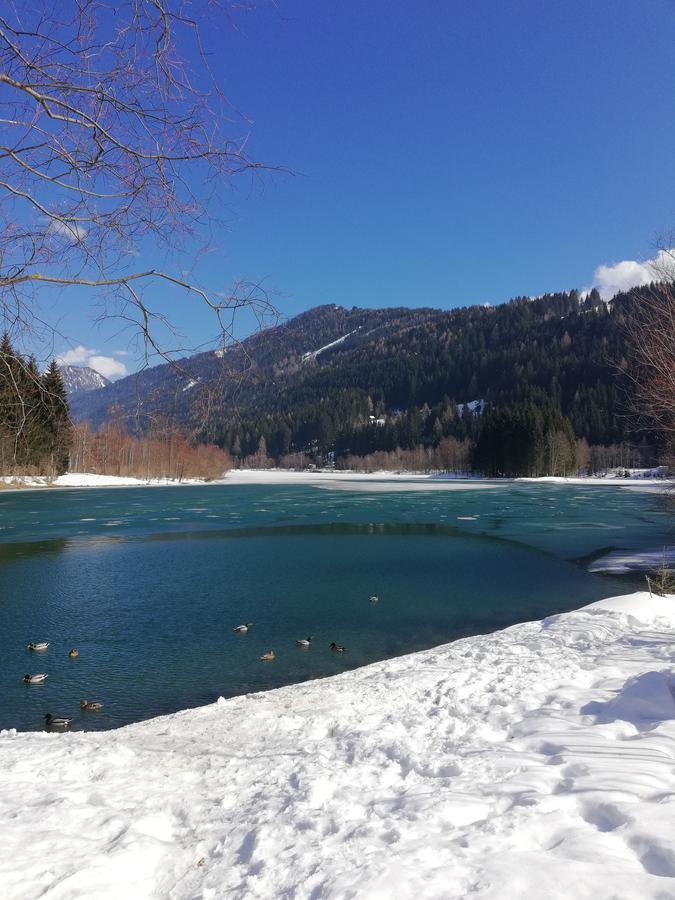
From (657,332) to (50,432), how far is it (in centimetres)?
1047

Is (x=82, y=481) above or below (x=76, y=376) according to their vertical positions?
below

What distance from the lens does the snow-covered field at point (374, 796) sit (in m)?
2.77

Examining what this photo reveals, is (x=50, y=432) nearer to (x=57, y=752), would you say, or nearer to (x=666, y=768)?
(x=57, y=752)

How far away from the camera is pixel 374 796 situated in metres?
3.87

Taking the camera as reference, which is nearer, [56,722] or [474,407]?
[56,722]

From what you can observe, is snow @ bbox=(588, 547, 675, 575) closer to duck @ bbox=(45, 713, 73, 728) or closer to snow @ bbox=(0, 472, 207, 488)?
duck @ bbox=(45, 713, 73, 728)

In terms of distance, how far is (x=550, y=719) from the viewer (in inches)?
201

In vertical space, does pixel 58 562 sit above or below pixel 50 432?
below

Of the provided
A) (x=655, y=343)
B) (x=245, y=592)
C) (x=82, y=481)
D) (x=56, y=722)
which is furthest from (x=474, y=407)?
(x=56, y=722)

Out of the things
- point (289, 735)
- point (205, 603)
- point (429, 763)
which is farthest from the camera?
point (205, 603)

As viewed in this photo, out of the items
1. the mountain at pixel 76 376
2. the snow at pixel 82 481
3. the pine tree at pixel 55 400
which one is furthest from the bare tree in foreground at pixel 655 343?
the snow at pixel 82 481

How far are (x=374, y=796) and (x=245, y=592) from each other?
12.2 metres

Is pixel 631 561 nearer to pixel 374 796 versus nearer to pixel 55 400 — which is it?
pixel 374 796

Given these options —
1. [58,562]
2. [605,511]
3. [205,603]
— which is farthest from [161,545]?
[605,511]
